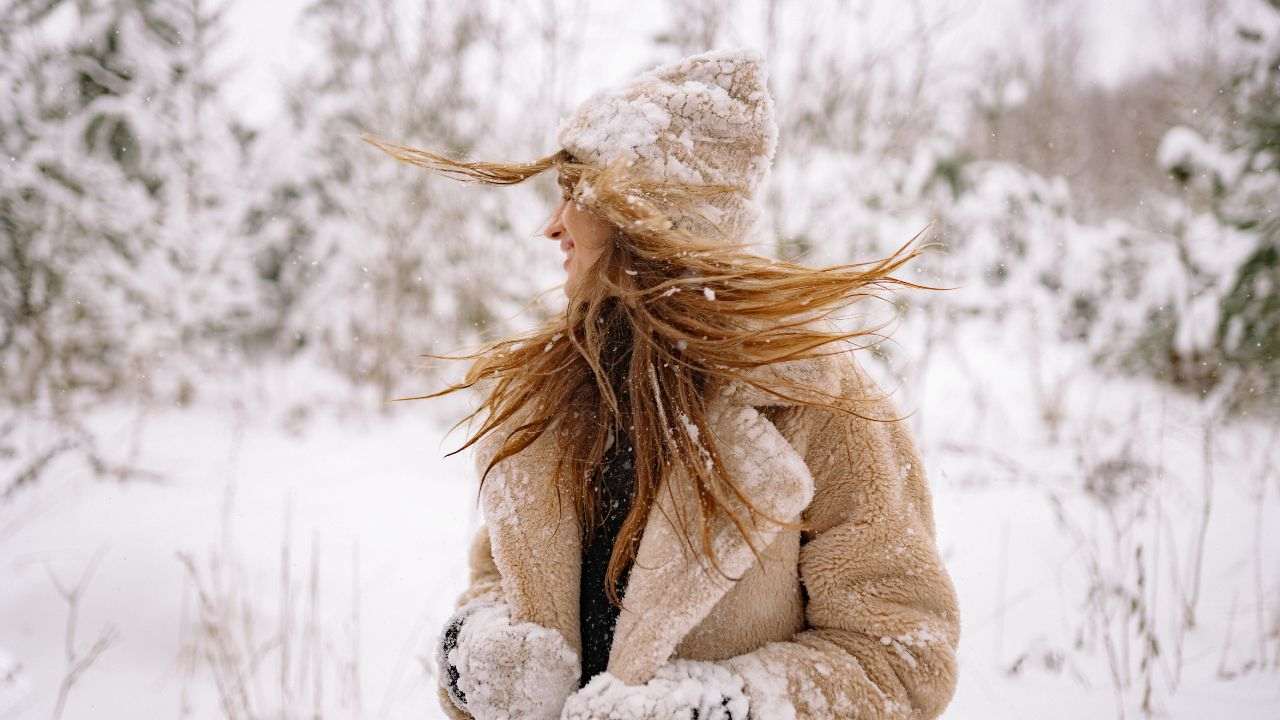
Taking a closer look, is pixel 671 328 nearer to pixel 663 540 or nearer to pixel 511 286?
pixel 663 540

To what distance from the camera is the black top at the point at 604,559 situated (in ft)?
4.35

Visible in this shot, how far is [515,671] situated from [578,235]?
85 centimetres

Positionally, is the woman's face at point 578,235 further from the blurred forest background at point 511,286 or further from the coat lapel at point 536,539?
the blurred forest background at point 511,286

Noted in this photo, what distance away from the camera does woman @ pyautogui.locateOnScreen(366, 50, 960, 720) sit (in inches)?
42.8

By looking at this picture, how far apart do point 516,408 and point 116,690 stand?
238 cm

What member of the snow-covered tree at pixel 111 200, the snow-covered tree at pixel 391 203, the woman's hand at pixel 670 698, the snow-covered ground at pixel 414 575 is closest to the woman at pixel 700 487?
the woman's hand at pixel 670 698

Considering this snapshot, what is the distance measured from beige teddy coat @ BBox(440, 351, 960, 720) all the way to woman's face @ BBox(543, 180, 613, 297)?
42 centimetres

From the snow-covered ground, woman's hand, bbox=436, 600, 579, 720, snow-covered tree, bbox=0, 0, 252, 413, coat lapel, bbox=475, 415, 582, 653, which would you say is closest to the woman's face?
coat lapel, bbox=475, 415, 582, 653

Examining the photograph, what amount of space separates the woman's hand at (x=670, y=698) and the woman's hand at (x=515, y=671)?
0.25 feet

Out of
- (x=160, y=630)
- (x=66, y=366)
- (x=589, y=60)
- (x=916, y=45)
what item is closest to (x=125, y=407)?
(x=66, y=366)

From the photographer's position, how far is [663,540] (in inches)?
46.1

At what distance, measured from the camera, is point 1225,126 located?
5.07 metres

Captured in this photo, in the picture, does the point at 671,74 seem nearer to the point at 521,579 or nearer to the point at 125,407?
the point at 521,579

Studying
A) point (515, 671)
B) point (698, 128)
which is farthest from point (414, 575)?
point (698, 128)
